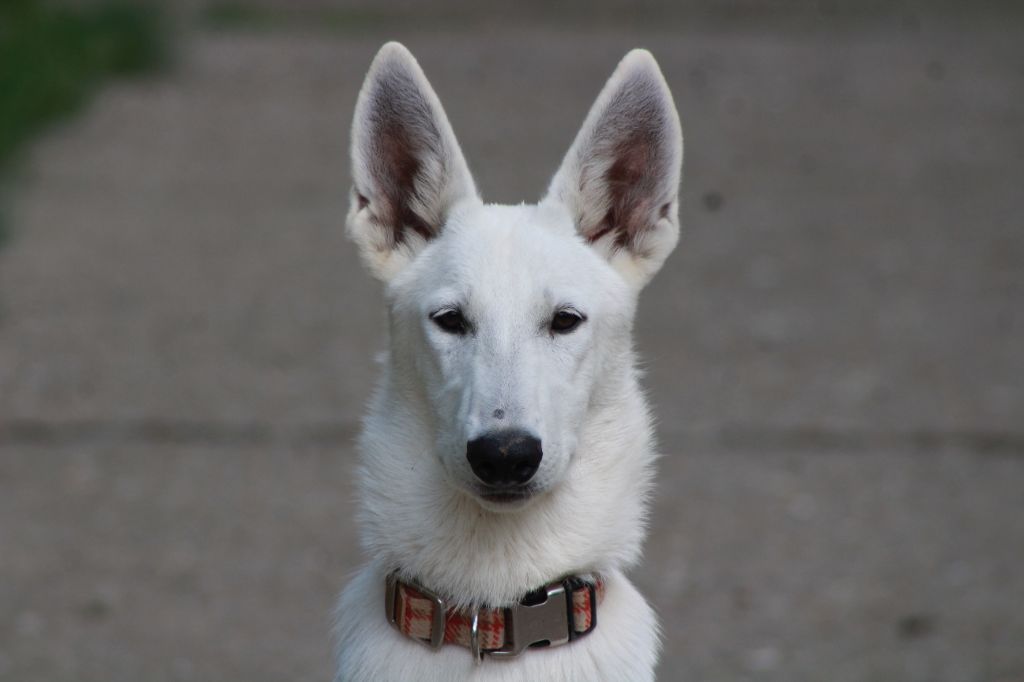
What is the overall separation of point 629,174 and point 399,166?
0.62 m

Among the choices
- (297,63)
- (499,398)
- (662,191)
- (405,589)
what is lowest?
(297,63)

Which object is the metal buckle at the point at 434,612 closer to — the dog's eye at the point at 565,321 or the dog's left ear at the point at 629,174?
the dog's eye at the point at 565,321

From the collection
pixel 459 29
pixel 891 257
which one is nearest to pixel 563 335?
pixel 891 257

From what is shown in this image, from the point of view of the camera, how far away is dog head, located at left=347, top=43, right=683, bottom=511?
3252 mm

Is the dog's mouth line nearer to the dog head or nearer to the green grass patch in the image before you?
the dog head

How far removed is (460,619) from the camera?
11.2 ft

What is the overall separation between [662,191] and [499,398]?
0.87m

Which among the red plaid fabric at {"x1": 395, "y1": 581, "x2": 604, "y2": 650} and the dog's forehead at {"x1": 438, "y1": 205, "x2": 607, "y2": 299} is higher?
the dog's forehead at {"x1": 438, "y1": 205, "x2": 607, "y2": 299}

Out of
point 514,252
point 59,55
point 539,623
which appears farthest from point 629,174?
point 59,55

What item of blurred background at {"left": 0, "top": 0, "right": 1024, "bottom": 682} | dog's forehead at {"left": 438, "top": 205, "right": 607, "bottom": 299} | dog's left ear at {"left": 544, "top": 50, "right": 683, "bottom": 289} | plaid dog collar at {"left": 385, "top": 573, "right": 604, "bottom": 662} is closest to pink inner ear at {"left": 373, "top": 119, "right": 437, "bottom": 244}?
dog's forehead at {"left": 438, "top": 205, "right": 607, "bottom": 299}

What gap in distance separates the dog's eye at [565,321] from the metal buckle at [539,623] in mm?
626

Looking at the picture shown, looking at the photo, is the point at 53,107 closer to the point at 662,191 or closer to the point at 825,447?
the point at 825,447

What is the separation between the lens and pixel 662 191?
376cm

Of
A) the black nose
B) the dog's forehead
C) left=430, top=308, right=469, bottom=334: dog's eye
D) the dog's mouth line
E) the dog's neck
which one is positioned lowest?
the dog's neck
